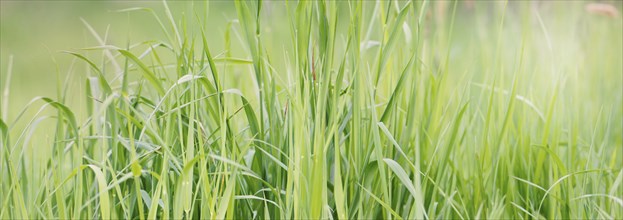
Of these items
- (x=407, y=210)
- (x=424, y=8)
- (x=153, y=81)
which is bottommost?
(x=407, y=210)

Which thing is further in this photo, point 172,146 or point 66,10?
point 66,10

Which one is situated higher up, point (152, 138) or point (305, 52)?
point (305, 52)

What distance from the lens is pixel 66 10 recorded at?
4.94 meters

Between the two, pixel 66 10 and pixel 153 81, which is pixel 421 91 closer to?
pixel 153 81

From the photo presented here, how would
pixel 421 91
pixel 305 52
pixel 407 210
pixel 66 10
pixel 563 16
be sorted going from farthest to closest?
pixel 66 10 → pixel 563 16 → pixel 421 91 → pixel 407 210 → pixel 305 52

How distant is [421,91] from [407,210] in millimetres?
264

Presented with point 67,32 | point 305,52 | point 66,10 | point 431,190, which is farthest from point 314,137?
point 66,10

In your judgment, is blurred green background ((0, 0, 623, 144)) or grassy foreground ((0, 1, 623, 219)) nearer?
grassy foreground ((0, 1, 623, 219))

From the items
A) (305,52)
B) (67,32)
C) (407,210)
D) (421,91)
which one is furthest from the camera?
(67,32)

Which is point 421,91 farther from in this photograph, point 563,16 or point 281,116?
point 563,16

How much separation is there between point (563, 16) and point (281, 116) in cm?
197

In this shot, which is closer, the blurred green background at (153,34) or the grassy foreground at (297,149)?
the grassy foreground at (297,149)

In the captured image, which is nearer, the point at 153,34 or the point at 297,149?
the point at 297,149

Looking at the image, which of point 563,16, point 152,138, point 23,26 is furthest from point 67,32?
point 152,138
